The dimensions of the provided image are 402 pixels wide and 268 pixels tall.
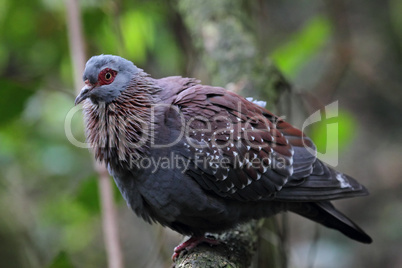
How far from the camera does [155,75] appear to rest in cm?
734

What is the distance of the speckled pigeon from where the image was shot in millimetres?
3377

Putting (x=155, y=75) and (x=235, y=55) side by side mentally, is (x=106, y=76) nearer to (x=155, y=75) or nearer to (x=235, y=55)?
(x=235, y=55)

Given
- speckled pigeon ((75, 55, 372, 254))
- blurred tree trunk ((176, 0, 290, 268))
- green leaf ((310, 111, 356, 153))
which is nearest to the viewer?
speckled pigeon ((75, 55, 372, 254))

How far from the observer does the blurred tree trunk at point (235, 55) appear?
14.6ft

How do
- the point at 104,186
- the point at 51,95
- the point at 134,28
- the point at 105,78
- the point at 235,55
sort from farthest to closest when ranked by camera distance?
1. the point at 51,95
2. the point at 134,28
3. the point at 235,55
4. the point at 104,186
5. the point at 105,78

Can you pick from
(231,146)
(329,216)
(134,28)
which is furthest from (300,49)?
(231,146)

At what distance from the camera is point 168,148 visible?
3373mm

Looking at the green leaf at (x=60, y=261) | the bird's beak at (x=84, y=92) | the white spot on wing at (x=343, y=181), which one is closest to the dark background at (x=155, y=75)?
the green leaf at (x=60, y=261)

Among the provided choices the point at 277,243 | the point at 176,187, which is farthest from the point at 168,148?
the point at 277,243

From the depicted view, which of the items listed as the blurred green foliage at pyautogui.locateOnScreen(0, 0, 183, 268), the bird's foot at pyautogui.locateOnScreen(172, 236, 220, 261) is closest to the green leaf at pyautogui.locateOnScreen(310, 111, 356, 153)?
the bird's foot at pyautogui.locateOnScreen(172, 236, 220, 261)

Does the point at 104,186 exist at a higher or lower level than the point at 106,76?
lower

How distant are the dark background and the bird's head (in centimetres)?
58

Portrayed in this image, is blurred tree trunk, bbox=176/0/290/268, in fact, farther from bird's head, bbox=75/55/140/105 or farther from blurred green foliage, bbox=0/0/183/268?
bird's head, bbox=75/55/140/105

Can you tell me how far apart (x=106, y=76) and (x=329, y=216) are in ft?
6.94
